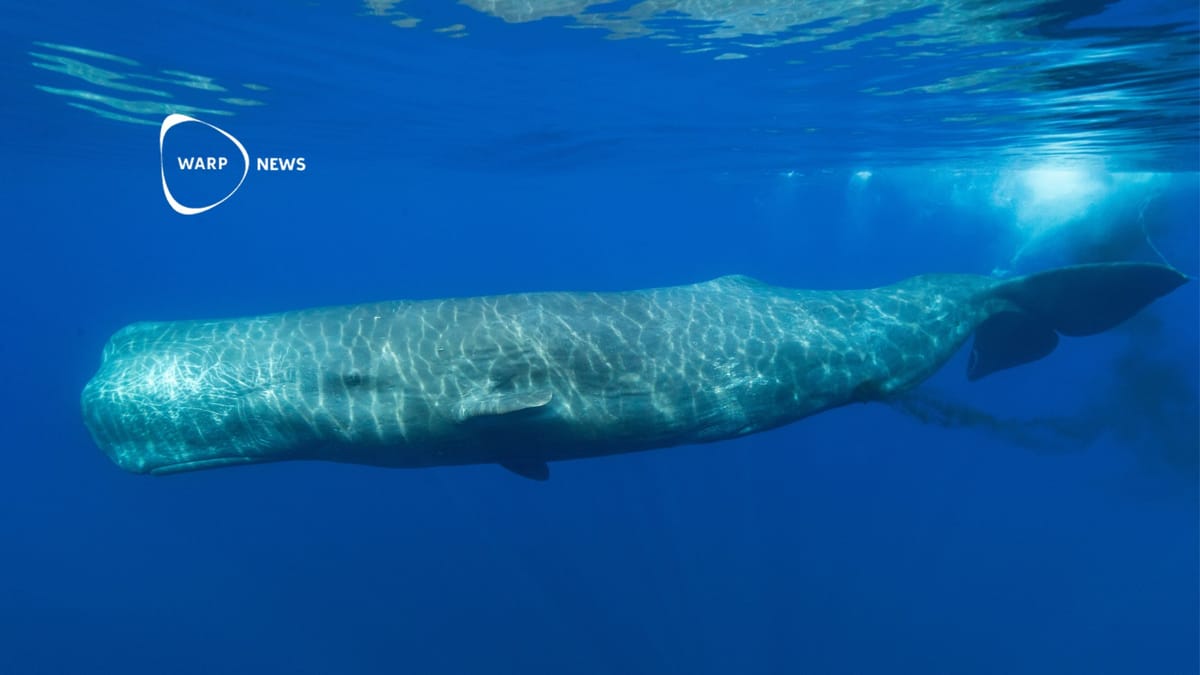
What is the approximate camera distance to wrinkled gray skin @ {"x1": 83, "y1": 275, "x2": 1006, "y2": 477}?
7645mm

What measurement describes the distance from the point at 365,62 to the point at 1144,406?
84.2 ft

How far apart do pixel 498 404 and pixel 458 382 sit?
2.13ft

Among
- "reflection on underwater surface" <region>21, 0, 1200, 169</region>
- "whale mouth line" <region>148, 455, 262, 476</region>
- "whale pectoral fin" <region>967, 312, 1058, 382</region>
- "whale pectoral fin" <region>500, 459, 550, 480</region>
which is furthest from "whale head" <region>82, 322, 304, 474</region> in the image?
"whale pectoral fin" <region>967, 312, 1058, 382</region>

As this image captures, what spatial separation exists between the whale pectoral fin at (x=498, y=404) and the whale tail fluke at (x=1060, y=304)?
7313mm

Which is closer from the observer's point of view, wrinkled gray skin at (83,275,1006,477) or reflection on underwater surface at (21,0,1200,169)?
wrinkled gray skin at (83,275,1006,477)

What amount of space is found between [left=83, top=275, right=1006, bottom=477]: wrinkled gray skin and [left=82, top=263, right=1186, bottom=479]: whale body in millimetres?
20

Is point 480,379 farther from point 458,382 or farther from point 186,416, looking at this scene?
point 186,416

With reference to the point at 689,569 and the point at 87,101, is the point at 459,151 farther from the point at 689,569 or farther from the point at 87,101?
the point at 689,569

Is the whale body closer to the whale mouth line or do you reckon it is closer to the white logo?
the whale mouth line

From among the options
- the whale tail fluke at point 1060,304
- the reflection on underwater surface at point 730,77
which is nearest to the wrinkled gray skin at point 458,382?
the whale tail fluke at point 1060,304

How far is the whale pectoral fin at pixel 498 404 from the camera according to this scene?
23.7ft

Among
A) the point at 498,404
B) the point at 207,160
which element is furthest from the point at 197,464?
the point at 207,160

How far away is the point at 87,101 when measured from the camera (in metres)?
20.3

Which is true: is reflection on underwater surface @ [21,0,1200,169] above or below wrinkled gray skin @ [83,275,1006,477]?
above
